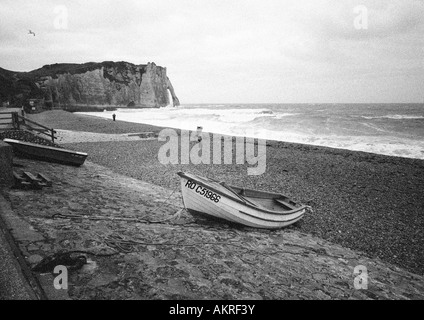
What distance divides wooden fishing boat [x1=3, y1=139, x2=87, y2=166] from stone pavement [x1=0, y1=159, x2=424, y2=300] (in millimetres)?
4241

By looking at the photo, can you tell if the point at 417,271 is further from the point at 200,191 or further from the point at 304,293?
the point at 200,191

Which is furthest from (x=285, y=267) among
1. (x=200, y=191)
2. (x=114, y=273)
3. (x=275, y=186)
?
(x=275, y=186)

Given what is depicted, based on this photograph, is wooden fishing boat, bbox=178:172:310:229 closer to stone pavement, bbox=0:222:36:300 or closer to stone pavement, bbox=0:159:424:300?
stone pavement, bbox=0:159:424:300

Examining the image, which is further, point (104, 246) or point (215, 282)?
point (104, 246)

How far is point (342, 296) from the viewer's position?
498cm

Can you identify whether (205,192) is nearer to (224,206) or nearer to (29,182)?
(224,206)

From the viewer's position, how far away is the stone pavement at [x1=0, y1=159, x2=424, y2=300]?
14.3 ft

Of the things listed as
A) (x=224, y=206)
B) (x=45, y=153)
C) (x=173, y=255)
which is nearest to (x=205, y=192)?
(x=224, y=206)

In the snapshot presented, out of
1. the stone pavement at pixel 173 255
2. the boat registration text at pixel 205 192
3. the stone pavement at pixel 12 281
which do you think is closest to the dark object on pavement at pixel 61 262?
the stone pavement at pixel 173 255

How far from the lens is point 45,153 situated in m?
12.0

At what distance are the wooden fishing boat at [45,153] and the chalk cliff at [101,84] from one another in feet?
169

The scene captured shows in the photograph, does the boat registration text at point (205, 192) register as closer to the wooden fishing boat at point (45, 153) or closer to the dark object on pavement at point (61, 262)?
the dark object on pavement at point (61, 262)

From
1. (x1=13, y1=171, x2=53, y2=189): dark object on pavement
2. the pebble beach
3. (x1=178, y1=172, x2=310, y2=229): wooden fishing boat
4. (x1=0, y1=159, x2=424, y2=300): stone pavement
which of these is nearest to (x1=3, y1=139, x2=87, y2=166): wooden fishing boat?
the pebble beach

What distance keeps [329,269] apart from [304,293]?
61.1 inches
